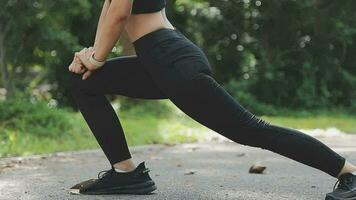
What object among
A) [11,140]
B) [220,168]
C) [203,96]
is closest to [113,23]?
[203,96]

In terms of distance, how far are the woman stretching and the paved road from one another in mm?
520

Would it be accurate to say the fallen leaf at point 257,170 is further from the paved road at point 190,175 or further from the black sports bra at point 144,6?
the black sports bra at point 144,6

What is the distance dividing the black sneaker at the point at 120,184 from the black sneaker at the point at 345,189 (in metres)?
1.10

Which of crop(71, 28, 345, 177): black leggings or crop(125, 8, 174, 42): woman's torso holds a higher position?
crop(125, 8, 174, 42): woman's torso

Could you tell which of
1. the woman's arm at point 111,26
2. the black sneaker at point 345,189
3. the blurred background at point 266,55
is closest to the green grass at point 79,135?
the blurred background at point 266,55

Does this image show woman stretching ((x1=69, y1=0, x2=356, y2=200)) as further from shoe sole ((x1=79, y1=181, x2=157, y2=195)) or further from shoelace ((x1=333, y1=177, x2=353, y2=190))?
shoe sole ((x1=79, y1=181, x2=157, y2=195))

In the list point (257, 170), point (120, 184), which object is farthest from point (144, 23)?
point (257, 170)

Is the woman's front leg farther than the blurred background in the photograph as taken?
No

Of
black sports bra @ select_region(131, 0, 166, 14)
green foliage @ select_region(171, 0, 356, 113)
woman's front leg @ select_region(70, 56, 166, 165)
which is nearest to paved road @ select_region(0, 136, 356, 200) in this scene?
woman's front leg @ select_region(70, 56, 166, 165)

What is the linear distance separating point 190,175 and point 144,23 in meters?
1.96

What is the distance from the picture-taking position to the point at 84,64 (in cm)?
365

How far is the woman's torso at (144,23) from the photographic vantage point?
11.7ft

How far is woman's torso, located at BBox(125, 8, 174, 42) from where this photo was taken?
355 centimetres

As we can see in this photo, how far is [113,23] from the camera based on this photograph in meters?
3.47
